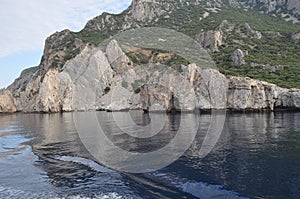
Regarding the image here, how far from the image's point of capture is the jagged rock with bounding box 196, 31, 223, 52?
149 metres

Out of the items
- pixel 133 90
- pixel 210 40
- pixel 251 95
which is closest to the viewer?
pixel 251 95

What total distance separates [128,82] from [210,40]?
53.2m

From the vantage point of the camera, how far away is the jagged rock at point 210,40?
488 feet

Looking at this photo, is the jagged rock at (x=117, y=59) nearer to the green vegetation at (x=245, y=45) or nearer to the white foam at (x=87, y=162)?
the green vegetation at (x=245, y=45)

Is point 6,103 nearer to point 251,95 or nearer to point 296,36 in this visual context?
point 251,95

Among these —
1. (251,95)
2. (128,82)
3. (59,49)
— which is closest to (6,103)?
(128,82)

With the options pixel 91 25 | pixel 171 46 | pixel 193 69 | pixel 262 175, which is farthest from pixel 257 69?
pixel 91 25

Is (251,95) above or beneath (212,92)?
beneath

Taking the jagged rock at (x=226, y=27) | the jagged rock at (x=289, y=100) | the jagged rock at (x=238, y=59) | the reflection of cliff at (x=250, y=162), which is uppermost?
the jagged rock at (x=226, y=27)

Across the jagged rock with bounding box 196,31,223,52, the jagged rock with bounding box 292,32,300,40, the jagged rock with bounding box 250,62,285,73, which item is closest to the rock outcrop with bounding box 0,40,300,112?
the jagged rock with bounding box 196,31,223,52

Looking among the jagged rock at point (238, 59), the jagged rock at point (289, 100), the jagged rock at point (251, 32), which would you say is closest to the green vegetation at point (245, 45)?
the jagged rock at point (238, 59)

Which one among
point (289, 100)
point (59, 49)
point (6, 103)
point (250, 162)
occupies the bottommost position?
point (250, 162)

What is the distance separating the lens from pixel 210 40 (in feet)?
497

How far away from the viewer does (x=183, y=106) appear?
7319 centimetres
